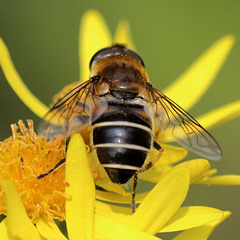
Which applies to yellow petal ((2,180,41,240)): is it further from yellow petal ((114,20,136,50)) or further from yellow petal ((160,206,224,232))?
yellow petal ((114,20,136,50))

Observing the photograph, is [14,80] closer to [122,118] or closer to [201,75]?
[122,118]

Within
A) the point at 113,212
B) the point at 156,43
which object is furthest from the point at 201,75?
the point at 113,212

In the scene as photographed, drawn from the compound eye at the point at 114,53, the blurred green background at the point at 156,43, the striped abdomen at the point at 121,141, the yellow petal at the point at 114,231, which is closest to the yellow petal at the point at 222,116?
the compound eye at the point at 114,53

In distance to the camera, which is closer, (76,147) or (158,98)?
(76,147)

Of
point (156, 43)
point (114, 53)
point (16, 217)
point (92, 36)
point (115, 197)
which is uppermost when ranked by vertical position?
point (156, 43)

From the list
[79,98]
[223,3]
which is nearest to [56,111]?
[79,98]

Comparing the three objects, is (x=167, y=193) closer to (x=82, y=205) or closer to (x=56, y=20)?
(x=82, y=205)

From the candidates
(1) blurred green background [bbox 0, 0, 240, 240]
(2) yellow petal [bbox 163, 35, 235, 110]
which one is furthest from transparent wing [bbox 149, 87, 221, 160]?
(1) blurred green background [bbox 0, 0, 240, 240]
